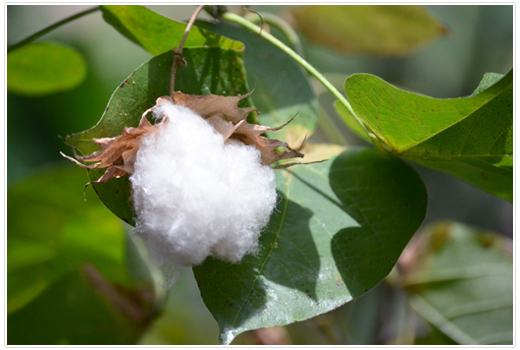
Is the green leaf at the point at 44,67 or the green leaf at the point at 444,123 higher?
the green leaf at the point at 444,123

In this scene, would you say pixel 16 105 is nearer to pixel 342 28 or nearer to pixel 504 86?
pixel 342 28

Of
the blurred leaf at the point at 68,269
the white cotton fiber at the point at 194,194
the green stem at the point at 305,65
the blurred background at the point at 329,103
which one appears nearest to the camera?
the white cotton fiber at the point at 194,194

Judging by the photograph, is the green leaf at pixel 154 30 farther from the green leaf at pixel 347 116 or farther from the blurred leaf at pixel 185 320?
the blurred leaf at pixel 185 320

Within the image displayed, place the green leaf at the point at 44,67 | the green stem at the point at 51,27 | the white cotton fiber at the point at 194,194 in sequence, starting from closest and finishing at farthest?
the white cotton fiber at the point at 194,194 < the green stem at the point at 51,27 < the green leaf at the point at 44,67

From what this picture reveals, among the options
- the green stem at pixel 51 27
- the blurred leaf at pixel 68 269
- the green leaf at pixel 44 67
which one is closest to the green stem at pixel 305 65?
the green stem at pixel 51 27

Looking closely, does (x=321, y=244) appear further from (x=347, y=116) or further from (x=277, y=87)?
(x=277, y=87)

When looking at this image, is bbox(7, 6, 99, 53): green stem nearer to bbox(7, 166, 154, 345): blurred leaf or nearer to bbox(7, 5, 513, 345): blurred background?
bbox(7, 166, 154, 345): blurred leaf

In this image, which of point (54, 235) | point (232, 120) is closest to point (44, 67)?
point (54, 235)
